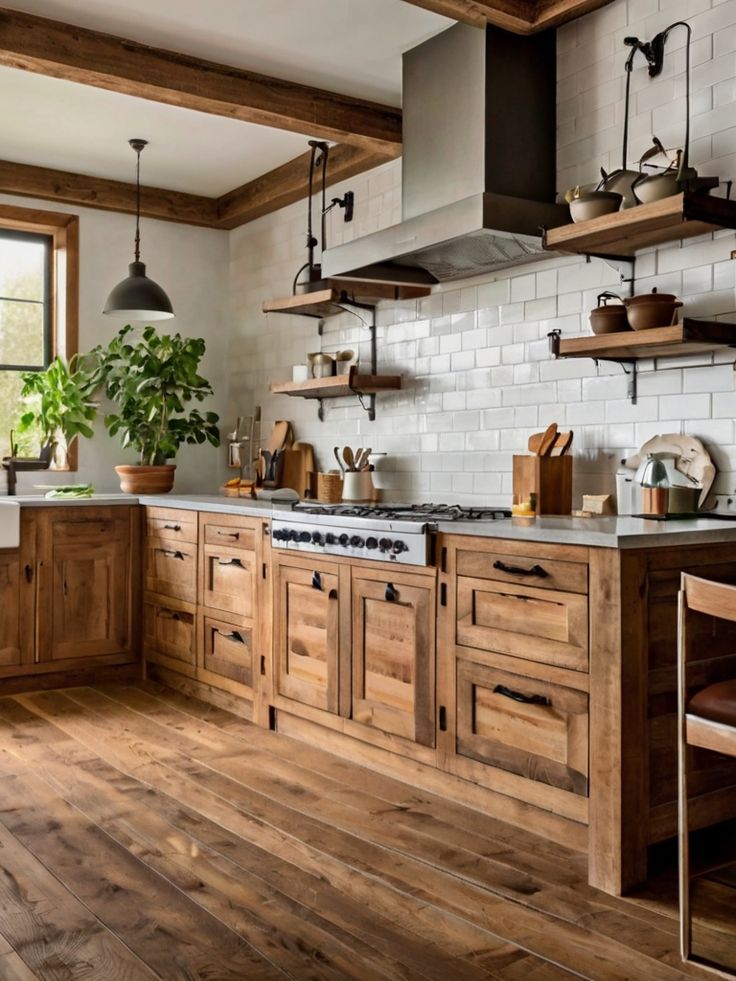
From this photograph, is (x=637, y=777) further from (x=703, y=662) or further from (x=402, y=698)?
(x=402, y=698)

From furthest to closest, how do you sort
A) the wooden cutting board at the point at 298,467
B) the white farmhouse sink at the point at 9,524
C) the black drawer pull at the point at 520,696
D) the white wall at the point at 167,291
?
the white wall at the point at 167,291 < the wooden cutting board at the point at 298,467 < the white farmhouse sink at the point at 9,524 < the black drawer pull at the point at 520,696

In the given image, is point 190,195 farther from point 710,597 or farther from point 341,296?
point 710,597

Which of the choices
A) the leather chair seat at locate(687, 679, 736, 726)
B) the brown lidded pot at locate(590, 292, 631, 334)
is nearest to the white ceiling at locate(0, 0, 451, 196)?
the brown lidded pot at locate(590, 292, 631, 334)

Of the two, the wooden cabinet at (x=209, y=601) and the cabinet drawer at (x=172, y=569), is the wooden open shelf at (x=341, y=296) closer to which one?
the wooden cabinet at (x=209, y=601)

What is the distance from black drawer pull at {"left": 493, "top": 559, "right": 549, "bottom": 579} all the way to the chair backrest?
682mm

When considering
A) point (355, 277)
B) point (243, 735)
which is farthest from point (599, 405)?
point (243, 735)

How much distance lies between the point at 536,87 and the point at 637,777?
259cm

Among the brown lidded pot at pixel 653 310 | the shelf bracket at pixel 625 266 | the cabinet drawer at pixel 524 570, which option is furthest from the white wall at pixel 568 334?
the cabinet drawer at pixel 524 570

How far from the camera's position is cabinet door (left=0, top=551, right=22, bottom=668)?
468 cm

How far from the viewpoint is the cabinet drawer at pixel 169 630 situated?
184 inches

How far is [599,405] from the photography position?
3.62 m

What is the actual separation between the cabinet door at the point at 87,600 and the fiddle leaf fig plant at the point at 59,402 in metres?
0.86

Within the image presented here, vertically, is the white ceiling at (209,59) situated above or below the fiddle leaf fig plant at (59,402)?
above

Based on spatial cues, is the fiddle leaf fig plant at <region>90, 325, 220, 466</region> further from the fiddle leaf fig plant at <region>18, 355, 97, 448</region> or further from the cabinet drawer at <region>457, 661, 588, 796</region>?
the cabinet drawer at <region>457, 661, 588, 796</region>
